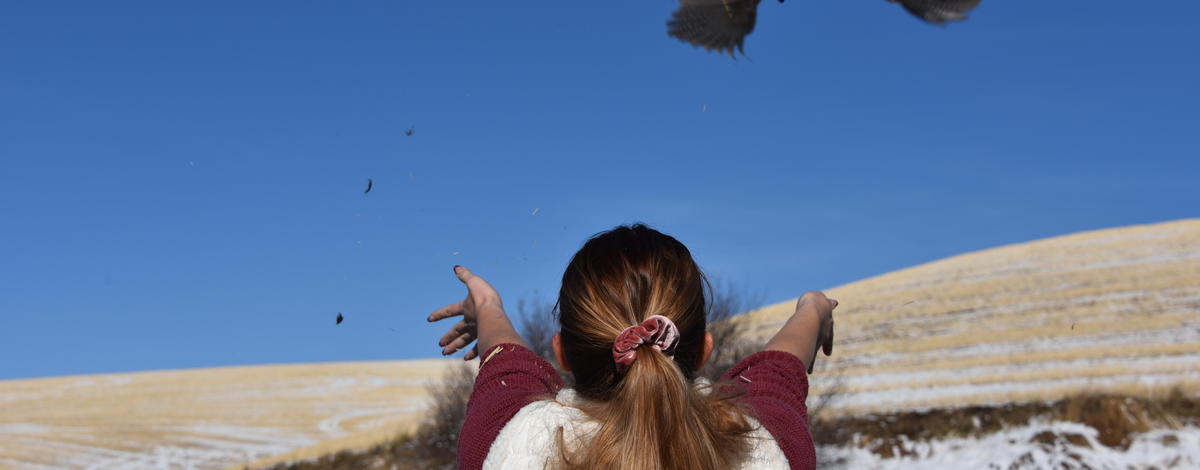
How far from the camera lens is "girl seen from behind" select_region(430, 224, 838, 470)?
6.40 feet

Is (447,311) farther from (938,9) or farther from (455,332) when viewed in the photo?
(938,9)

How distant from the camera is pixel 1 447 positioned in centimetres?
3591

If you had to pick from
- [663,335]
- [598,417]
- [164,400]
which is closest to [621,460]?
[598,417]

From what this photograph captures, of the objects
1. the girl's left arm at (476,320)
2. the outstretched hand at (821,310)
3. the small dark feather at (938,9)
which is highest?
the small dark feather at (938,9)

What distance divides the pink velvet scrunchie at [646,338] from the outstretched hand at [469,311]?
0.59 meters

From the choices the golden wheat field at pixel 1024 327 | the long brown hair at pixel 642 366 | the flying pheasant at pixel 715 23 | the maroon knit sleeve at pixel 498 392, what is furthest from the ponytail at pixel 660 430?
the golden wheat field at pixel 1024 327

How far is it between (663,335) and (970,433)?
749 inches

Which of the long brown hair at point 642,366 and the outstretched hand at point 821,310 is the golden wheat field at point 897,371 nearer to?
the outstretched hand at point 821,310

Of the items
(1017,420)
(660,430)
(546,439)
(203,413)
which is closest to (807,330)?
(660,430)

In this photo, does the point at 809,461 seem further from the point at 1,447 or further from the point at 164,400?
the point at 164,400

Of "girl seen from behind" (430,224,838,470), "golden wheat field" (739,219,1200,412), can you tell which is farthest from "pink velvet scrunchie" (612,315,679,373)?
"golden wheat field" (739,219,1200,412)

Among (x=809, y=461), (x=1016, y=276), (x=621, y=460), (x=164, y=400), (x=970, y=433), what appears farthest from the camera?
(x=164, y=400)

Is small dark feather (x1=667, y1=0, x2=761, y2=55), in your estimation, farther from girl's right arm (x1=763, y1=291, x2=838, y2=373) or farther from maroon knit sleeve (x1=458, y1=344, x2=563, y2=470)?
maroon knit sleeve (x1=458, y1=344, x2=563, y2=470)

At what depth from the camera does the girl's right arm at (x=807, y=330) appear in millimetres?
2352
